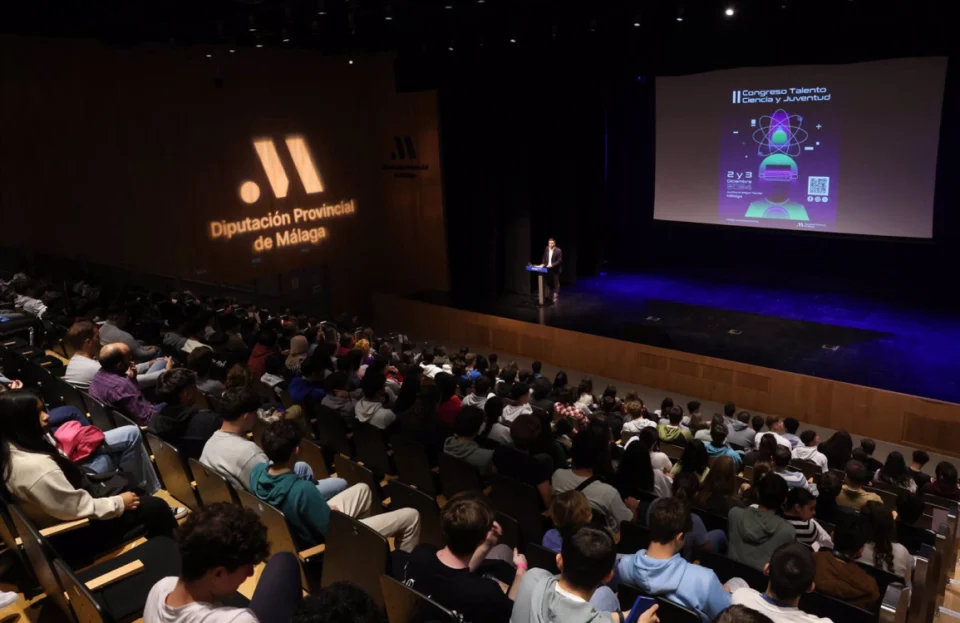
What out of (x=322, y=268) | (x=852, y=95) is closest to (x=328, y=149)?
(x=322, y=268)

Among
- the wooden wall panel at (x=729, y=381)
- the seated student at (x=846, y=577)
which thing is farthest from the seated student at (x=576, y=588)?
the wooden wall panel at (x=729, y=381)

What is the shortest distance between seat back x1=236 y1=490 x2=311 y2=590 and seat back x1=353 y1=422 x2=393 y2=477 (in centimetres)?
171

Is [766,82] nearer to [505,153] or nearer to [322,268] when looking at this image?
[505,153]

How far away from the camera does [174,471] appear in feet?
13.5

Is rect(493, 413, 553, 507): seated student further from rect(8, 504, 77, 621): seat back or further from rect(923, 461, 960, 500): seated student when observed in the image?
rect(923, 461, 960, 500): seated student

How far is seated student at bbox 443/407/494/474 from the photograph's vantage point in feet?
16.0

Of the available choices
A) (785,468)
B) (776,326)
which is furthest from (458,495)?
(776,326)

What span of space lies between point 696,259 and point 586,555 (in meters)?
14.7

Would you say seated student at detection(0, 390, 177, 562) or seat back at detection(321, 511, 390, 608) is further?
seated student at detection(0, 390, 177, 562)

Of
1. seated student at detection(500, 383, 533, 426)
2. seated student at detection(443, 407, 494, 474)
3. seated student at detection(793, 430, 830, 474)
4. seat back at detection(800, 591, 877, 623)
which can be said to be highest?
seated student at detection(443, 407, 494, 474)

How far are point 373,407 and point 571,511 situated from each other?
261 centimetres

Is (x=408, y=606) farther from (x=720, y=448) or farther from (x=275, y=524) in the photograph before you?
(x=720, y=448)

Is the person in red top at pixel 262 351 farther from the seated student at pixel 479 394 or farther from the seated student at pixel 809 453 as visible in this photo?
the seated student at pixel 809 453

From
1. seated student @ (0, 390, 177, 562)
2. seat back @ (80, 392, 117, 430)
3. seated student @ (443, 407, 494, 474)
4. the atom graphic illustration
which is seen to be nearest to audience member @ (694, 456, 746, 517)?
seated student @ (443, 407, 494, 474)
